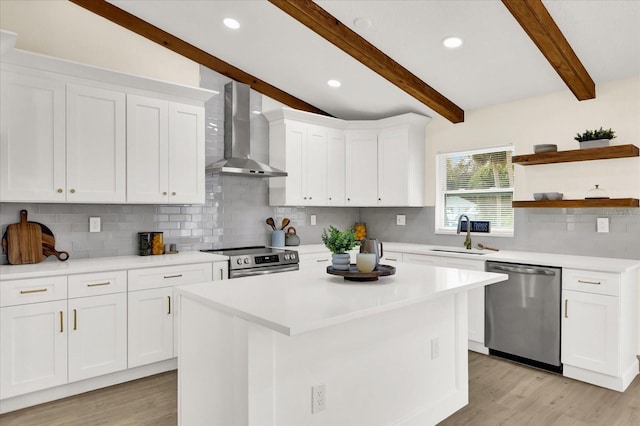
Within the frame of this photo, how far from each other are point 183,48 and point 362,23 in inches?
74.7

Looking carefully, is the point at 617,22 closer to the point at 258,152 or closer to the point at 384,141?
the point at 384,141

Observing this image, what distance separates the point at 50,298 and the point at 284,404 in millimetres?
2036

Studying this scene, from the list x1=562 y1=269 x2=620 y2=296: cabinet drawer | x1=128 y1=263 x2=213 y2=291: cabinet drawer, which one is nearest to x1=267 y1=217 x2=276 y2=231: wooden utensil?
x1=128 y1=263 x2=213 y2=291: cabinet drawer

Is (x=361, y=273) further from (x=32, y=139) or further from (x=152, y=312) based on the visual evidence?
(x=32, y=139)

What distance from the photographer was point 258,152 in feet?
15.8

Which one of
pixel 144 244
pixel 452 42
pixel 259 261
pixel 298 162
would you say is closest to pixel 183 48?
pixel 298 162

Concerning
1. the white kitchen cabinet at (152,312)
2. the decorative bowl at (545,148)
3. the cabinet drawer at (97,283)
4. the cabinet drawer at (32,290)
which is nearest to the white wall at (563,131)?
the decorative bowl at (545,148)

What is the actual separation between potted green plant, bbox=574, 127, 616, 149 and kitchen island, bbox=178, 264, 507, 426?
1918mm

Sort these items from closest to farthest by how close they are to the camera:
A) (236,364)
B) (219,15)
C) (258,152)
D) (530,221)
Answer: (236,364) → (219,15) → (530,221) → (258,152)

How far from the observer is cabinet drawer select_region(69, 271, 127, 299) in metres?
3.03

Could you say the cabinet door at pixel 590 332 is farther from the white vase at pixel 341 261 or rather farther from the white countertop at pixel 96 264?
the white countertop at pixel 96 264

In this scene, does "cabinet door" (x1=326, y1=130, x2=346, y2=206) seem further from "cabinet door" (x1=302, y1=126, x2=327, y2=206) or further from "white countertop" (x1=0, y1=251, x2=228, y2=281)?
"white countertop" (x1=0, y1=251, x2=228, y2=281)

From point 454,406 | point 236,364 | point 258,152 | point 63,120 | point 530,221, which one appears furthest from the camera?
point 258,152

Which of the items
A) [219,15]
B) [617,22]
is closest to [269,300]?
[219,15]
